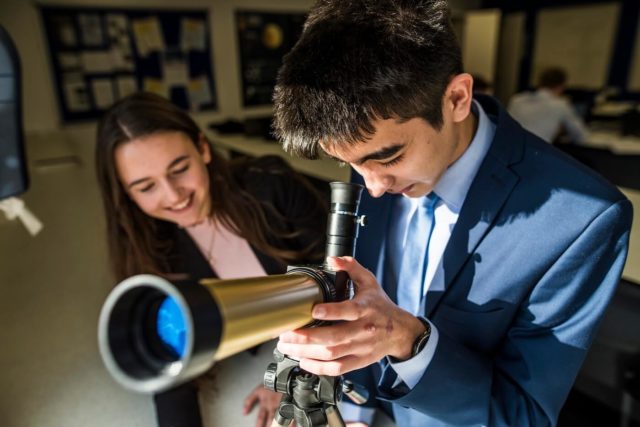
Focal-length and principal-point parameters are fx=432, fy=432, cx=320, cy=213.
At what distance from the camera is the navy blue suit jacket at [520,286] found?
72 centimetres

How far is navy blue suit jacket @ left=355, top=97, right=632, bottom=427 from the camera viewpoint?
0.72 metres

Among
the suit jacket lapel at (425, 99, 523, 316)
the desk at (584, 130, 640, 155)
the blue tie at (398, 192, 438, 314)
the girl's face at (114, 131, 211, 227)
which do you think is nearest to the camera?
the suit jacket lapel at (425, 99, 523, 316)

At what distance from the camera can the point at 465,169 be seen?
866 millimetres

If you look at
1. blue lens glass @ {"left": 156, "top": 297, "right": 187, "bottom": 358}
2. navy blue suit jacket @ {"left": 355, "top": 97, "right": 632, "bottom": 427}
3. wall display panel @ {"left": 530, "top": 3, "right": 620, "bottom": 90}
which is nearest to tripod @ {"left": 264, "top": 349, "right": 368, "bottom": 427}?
navy blue suit jacket @ {"left": 355, "top": 97, "right": 632, "bottom": 427}

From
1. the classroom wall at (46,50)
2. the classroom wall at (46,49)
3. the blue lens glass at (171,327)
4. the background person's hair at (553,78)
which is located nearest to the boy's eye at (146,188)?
the blue lens glass at (171,327)

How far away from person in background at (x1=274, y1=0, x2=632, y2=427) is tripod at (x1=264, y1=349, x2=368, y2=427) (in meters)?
0.07

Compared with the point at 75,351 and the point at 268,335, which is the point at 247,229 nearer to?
the point at 75,351

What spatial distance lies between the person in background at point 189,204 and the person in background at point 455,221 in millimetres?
493

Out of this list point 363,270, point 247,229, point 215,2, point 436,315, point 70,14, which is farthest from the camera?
point 215,2

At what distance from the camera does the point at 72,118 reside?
14.3ft

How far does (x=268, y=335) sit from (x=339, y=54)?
448 millimetres

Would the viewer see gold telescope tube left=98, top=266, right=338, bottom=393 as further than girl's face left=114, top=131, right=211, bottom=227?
No

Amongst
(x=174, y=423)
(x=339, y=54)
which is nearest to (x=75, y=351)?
(x=174, y=423)

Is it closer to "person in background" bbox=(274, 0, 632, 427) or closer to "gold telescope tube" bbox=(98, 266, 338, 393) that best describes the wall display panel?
"person in background" bbox=(274, 0, 632, 427)
